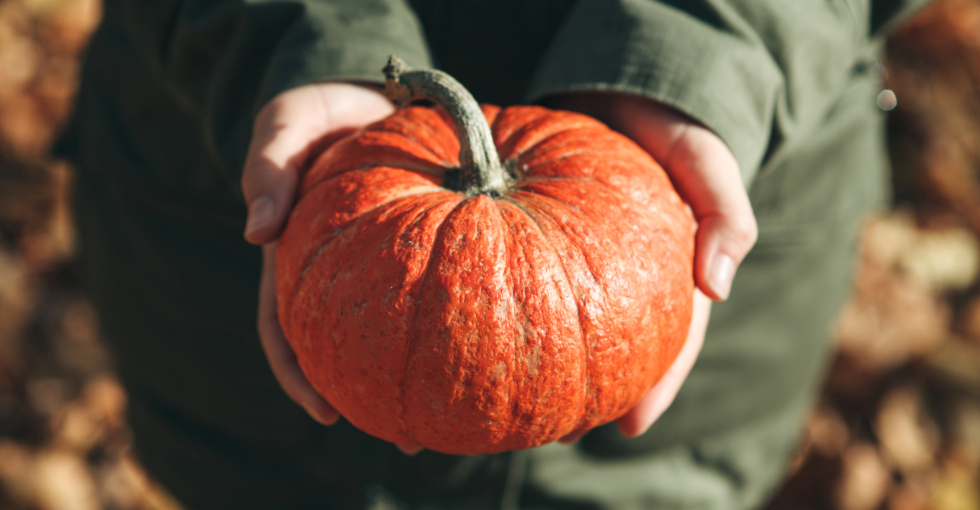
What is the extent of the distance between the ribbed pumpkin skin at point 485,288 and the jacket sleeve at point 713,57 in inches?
8.8

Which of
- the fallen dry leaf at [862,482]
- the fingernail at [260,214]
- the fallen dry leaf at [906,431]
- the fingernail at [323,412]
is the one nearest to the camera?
the fingernail at [260,214]

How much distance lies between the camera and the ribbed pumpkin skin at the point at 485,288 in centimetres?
147

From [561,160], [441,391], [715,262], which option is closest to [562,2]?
[561,160]

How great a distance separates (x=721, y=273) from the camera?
1740mm

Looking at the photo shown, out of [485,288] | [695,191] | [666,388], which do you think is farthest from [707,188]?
[485,288]

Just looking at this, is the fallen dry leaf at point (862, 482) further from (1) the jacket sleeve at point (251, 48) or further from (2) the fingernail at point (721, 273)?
(1) the jacket sleeve at point (251, 48)

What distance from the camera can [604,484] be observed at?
2.54 metres

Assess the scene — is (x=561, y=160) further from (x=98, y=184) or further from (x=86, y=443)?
(x=86, y=443)

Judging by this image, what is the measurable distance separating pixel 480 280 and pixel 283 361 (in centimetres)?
73

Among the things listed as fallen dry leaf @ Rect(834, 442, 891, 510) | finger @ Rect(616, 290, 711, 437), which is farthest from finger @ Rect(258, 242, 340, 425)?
fallen dry leaf @ Rect(834, 442, 891, 510)

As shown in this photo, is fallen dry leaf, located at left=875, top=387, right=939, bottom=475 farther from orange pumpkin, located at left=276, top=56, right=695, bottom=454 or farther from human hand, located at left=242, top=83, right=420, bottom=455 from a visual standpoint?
human hand, located at left=242, top=83, right=420, bottom=455

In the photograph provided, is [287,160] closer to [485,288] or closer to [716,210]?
[485,288]

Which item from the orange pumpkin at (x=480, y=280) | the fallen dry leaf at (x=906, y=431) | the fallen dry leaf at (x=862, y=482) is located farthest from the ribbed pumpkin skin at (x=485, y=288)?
the fallen dry leaf at (x=906, y=431)

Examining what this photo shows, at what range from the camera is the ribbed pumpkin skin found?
1.47 meters
